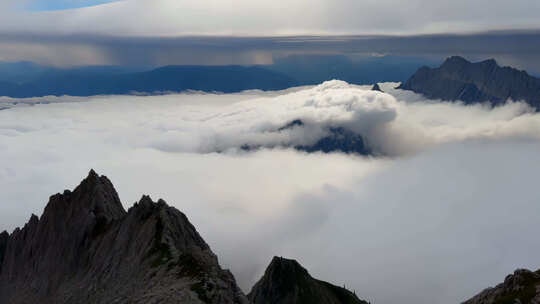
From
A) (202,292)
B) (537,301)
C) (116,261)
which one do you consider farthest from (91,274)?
(537,301)

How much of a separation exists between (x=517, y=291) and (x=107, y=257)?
101422mm

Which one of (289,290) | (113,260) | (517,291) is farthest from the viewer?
(289,290)

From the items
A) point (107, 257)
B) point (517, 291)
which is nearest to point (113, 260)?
point (107, 257)

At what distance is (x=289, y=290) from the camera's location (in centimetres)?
19138

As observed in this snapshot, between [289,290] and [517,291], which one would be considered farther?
[289,290]

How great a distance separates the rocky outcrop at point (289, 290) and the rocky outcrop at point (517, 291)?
9091 cm

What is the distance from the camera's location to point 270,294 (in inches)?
7559

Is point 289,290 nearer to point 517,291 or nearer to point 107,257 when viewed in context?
point 517,291

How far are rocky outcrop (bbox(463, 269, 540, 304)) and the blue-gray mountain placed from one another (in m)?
68.7

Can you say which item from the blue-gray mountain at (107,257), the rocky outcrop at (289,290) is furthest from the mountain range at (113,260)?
the rocky outcrop at (289,290)

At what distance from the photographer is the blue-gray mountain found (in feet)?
245

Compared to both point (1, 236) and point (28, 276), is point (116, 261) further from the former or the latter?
point (1, 236)

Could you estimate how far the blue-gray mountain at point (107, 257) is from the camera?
74.8 meters

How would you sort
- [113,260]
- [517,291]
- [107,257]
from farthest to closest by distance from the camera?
[107,257], [517,291], [113,260]
